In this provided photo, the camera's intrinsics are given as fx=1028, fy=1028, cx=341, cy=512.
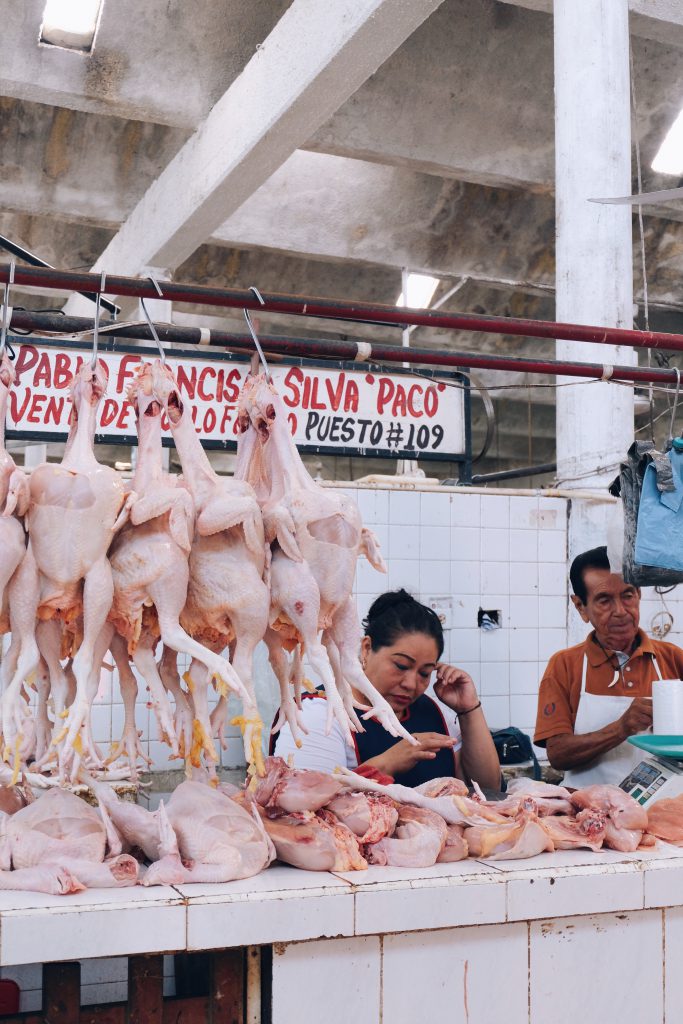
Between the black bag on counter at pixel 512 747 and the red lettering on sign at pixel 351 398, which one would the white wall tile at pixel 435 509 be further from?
the black bag on counter at pixel 512 747

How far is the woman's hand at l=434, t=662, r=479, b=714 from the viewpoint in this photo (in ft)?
11.8

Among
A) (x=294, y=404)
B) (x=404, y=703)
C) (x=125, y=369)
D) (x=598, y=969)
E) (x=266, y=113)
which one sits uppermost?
(x=266, y=113)

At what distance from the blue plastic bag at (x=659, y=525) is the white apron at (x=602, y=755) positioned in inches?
40.0

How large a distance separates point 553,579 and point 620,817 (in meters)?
2.58

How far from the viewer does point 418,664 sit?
352 centimetres

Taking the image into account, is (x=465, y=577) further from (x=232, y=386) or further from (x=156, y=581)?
(x=156, y=581)

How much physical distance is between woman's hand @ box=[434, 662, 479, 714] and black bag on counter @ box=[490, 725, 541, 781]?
50.3 inches

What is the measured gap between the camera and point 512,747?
481cm

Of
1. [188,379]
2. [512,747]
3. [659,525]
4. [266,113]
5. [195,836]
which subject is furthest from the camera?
[266,113]

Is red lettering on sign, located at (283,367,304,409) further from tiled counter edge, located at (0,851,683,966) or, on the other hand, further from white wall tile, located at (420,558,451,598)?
tiled counter edge, located at (0,851,683,966)

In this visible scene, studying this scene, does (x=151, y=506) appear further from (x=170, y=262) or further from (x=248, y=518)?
(x=170, y=262)

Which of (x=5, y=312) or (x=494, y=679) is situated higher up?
(x=5, y=312)

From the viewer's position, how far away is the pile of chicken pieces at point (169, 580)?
2.40 metres

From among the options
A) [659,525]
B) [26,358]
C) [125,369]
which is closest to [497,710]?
[659,525]
